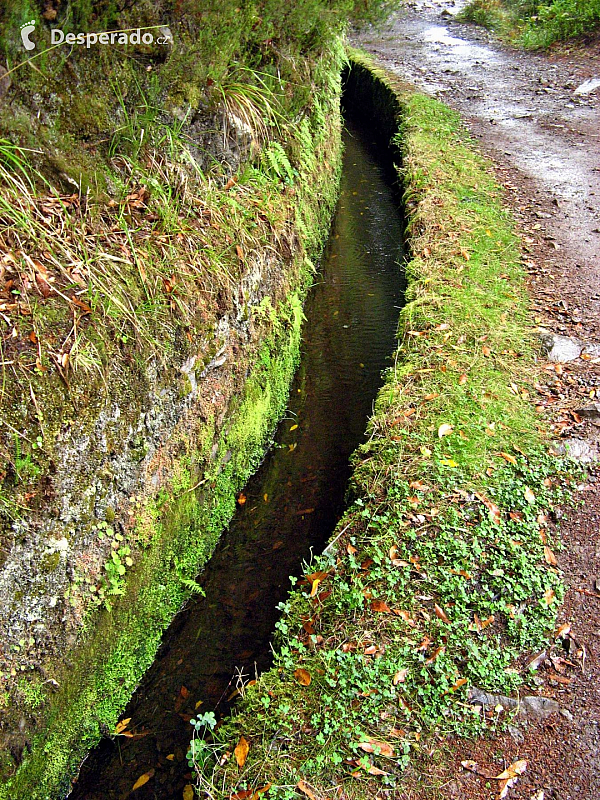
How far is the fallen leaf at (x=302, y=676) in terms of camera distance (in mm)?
2949

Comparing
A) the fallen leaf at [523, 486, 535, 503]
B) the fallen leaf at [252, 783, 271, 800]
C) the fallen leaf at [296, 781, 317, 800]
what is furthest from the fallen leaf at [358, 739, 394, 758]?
the fallen leaf at [523, 486, 535, 503]

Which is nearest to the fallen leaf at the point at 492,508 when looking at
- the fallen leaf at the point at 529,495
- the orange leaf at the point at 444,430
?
the fallen leaf at the point at 529,495

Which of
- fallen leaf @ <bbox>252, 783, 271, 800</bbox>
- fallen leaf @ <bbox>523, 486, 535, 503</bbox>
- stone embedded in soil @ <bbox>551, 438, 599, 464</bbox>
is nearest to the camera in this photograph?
fallen leaf @ <bbox>252, 783, 271, 800</bbox>

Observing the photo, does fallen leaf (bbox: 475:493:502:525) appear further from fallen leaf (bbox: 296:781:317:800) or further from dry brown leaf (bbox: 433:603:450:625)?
fallen leaf (bbox: 296:781:317:800)

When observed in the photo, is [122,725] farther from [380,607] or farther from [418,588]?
[418,588]

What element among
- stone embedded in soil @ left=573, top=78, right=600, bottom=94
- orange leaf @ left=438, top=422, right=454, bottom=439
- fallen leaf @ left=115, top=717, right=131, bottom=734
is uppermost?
stone embedded in soil @ left=573, top=78, right=600, bottom=94

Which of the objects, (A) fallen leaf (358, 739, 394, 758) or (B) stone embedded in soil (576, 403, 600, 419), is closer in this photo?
(A) fallen leaf (358, 739, 394, 758)

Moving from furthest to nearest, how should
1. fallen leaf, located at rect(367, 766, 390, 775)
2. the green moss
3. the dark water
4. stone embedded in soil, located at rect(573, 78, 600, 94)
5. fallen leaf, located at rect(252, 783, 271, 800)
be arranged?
1. stone embedded in soil, located at rect(573, 78, 600, 94)
2. the dark water
3. the green moss
4. fallen leaf, located at rect(367, 766, 390, 775)
5. fallen leaf, located at rect(252, 783, 271, 800)

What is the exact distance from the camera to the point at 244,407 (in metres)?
4.43

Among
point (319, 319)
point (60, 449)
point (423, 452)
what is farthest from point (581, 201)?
point (60, 449)

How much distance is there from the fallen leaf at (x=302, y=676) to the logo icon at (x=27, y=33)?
132 inches

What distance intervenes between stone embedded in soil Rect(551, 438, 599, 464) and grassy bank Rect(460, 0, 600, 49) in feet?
34.7

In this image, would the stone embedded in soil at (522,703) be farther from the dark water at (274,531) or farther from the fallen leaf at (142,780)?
the fallen leaf at (142,780)

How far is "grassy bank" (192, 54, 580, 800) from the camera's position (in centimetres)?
272
